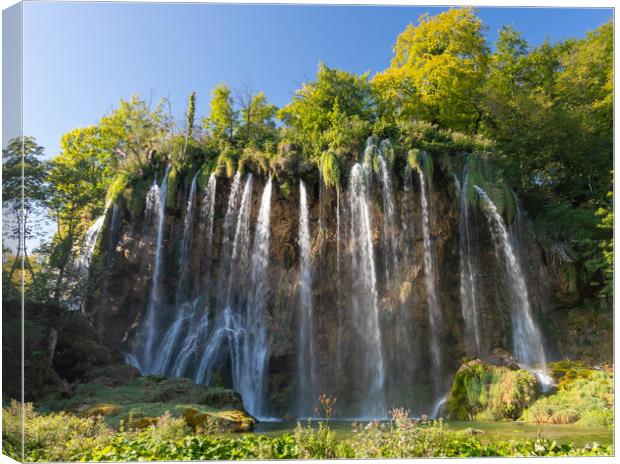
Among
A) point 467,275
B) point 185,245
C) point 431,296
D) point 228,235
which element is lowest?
point 431,296

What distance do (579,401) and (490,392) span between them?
56.8 inches

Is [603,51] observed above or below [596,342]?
above

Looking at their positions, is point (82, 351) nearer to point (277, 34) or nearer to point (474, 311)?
point (277, 34)

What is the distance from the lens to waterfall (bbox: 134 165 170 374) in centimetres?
1288

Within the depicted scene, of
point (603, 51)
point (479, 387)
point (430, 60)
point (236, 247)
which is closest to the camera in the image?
point (479, 387)

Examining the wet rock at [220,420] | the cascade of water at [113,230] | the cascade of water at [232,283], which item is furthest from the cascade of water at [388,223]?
the cascade of water at [113,230]

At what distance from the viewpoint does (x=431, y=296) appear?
12414 mm

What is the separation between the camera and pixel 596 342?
11.0m

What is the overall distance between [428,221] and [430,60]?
4.76 m

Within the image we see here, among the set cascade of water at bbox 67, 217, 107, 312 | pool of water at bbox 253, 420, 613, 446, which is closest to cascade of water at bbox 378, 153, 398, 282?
pool of water at bbox 253, 420, 613, 446

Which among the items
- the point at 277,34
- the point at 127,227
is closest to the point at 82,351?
the point at 127,227

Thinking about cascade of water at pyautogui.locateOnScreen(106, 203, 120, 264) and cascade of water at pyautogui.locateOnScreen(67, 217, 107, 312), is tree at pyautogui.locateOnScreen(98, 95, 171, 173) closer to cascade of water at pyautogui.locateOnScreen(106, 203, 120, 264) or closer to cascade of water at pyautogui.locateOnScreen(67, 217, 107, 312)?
cascade of water at pyautogui.locateOnScreen(106, 203, 120, 264)

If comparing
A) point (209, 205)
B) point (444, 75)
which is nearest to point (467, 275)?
point (444, 75)

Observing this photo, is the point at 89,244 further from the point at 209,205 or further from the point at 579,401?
the point at 579,401
